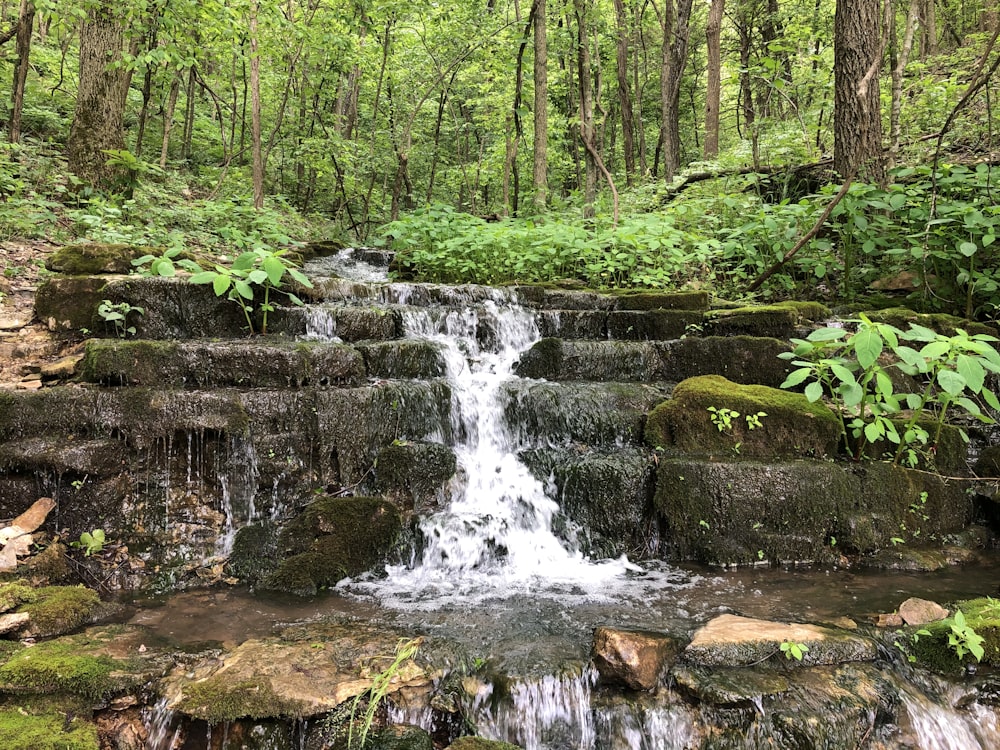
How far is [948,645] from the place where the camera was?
2840 mm

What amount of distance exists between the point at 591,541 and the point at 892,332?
2.57 metres

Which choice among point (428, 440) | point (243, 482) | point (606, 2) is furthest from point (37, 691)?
point (606, 2)

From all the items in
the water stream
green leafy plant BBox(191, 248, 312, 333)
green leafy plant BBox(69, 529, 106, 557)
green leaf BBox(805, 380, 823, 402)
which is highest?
green leafy plant BBox(191, 248, 312, 333)

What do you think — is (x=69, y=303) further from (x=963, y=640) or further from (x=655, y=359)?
(x=963, y=640)

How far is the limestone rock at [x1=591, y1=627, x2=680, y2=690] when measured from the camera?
2.62 metres

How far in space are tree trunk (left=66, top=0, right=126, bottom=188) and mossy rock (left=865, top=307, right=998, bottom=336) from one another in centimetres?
998

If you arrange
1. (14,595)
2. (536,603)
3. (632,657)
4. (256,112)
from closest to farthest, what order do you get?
(632,657)
(14,595)
(536,603)
(256,112)

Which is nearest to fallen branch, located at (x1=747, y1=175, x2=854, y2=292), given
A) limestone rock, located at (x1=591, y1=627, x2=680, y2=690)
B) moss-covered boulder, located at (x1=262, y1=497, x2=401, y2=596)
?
limestone rock, located at (x1=591, y1=627, x2=680, y2=690)

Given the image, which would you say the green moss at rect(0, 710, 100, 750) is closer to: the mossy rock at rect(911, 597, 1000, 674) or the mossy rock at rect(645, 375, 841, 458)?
the mossy rock at rect(911, 597, 1000, 674)

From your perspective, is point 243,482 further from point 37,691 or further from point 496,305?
point 496,305

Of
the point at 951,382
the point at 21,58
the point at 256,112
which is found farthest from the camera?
the point at 256,112

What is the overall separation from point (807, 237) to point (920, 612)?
4.49 meters

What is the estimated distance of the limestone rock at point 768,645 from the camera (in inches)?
108

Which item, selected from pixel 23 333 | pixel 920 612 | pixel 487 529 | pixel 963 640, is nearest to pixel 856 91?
pixel 920 612
